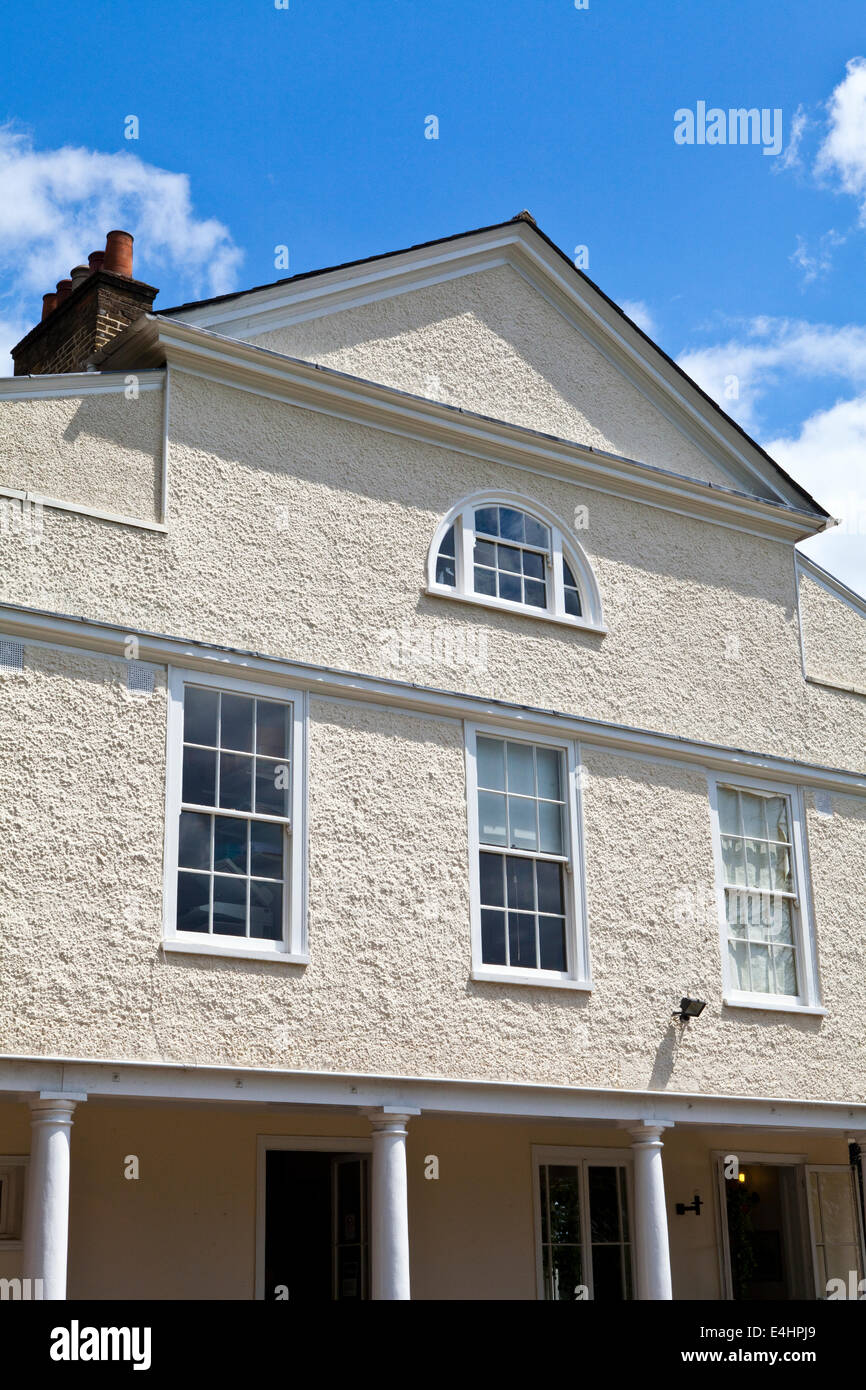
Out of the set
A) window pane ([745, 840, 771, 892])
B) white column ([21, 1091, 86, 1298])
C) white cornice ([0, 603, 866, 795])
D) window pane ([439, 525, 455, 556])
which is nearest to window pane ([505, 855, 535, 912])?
white cornice ([0, 603, 866, 795])

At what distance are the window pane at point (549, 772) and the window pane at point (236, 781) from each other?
2793mm

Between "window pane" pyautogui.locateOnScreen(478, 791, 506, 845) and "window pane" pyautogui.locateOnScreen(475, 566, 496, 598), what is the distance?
1801mm

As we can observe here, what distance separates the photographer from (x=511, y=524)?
1354 cm

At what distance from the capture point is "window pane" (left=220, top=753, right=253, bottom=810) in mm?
11188

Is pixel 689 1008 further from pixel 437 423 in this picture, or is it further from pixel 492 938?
pixel 437 423

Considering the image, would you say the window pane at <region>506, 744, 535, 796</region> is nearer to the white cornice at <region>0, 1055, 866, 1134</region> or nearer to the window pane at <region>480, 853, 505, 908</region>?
the window pane at <region>480, 853, 505, 908</region>

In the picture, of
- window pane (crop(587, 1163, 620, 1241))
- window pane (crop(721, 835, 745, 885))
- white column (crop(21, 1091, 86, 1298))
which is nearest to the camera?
white column (crop(21, 1091, 86, 1298))

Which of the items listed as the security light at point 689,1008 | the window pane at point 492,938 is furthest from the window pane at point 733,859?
the window pane at point 492,938

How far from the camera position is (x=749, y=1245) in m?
14.9
